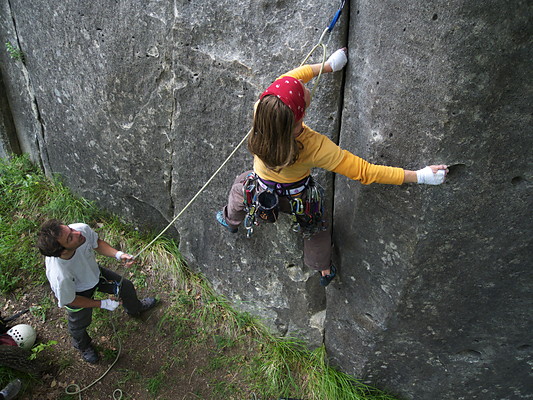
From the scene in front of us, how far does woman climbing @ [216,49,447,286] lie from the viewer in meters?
2.05

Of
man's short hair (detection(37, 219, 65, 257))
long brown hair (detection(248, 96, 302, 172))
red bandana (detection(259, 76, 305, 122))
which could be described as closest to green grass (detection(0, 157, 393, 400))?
man's short hair (detection(37, 219, 65, 257))

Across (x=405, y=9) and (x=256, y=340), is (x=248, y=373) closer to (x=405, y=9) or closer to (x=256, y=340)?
(x=256, y=340)

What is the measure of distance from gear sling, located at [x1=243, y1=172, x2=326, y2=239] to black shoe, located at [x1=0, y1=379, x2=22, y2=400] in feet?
7.98

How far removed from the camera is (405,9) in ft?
6.66

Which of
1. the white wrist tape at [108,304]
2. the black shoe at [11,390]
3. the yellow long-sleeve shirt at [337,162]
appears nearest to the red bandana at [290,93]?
the yellow long-sleeve shirt at [337,162]

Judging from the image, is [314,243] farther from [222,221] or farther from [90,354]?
[90,354]

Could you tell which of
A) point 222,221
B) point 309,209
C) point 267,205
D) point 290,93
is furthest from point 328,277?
point 290,93

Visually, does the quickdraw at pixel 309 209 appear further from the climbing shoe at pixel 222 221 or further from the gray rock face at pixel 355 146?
the climbing shoe at pixel 222 221

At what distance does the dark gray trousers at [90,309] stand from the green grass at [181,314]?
245 mm

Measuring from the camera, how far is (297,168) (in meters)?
2.39

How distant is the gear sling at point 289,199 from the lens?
2520mm

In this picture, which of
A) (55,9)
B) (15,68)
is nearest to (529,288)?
(55,9)

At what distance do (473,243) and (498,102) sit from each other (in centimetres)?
84

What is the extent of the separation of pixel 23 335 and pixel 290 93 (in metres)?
3.24
